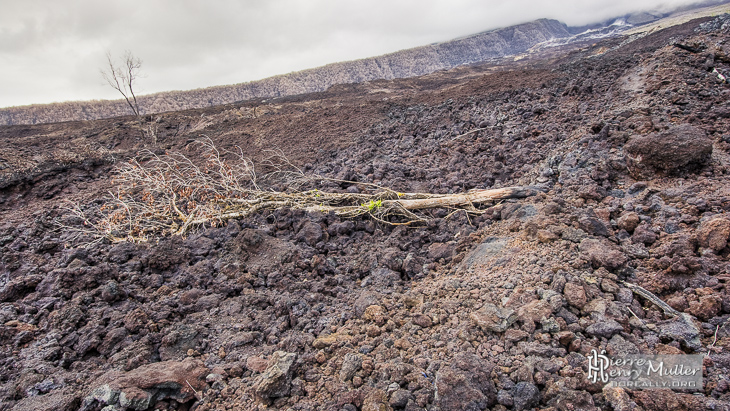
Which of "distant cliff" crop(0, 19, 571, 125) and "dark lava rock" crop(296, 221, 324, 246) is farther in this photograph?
"distant cliff" crop(0, 19, 571, 125)

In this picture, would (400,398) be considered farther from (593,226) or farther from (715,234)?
(715,234)

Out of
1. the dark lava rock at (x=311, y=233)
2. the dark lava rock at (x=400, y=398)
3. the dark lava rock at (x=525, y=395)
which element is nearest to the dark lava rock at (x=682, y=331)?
the dark lava rock at (x=525, y=395)

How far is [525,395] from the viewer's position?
1.38 m

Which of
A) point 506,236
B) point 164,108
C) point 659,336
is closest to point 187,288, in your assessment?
point 506,236

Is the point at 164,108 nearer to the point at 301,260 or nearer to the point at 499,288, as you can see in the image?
the point at 301,260

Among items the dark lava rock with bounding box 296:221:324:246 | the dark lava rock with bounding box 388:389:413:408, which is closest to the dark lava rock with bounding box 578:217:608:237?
the dark lava rock with bounding box 388:389:413:408

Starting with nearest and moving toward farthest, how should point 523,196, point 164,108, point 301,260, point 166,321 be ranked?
point 166,321 → point 301,260 → point 523,196 → point 164,108

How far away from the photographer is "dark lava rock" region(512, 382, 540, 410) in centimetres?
135

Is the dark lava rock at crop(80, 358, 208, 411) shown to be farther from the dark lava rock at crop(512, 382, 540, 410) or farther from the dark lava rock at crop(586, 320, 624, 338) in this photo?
the dark lava rock at crop(586, 320, 624, 338)

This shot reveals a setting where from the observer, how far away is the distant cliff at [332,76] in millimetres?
23141

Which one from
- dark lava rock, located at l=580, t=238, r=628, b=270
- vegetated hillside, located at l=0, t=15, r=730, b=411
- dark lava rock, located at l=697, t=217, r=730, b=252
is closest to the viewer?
vegetated hillside, located at l=0, t=15, r=730, b=411

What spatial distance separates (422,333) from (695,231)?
6.09 ft

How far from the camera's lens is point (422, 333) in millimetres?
1879

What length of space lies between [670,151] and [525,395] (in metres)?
2.68
